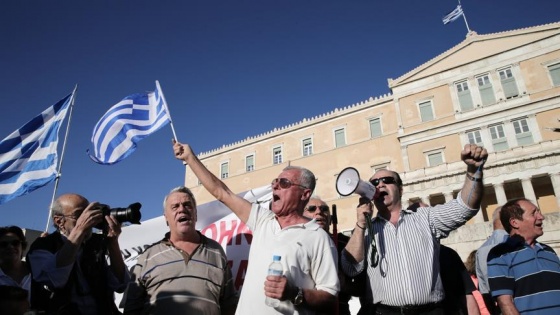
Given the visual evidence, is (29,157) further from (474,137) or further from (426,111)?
(426,111)

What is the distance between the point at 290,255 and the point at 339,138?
97.6 ft

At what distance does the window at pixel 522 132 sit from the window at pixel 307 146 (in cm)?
1631

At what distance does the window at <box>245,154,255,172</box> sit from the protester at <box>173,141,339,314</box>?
32.8m

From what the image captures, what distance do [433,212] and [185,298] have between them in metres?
2.26

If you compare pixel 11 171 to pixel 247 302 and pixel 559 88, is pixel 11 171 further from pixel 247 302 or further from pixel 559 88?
pixel 559 88

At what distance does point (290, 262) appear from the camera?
2.22 m

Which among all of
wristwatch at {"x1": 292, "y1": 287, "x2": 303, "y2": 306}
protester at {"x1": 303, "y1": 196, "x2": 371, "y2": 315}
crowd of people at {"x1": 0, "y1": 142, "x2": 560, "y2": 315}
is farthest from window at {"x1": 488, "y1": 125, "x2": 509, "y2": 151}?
wristwatch at {"x1": 292, "y1": 287, "x2": 303, "y2": 306}

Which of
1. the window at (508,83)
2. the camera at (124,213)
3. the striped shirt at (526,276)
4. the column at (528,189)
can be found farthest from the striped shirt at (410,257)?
the window at (508,83)

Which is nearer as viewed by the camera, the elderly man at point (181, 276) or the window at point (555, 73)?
the elderly man at point (181, 276)

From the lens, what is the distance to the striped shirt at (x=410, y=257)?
2.65 m

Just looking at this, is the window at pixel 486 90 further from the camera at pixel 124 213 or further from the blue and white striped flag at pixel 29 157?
the camera at pixel 124 213

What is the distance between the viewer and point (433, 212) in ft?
9.78

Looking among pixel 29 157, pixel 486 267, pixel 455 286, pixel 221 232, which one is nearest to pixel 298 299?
pixel 455 286

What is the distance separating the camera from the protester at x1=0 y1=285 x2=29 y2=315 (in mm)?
2240
